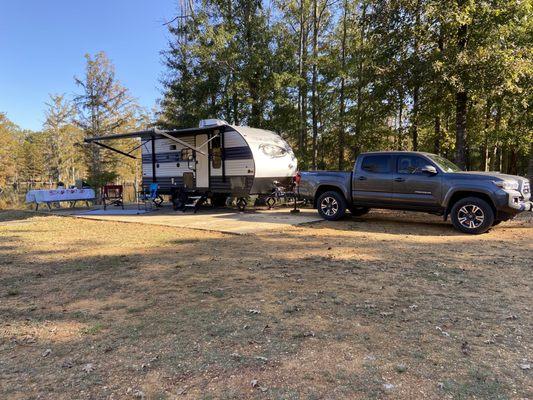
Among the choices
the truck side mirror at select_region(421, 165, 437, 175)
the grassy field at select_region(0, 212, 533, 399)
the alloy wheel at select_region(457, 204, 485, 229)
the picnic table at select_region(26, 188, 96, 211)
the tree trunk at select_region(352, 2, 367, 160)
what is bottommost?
the grassy field at select_region(0, 212, 533, 399)

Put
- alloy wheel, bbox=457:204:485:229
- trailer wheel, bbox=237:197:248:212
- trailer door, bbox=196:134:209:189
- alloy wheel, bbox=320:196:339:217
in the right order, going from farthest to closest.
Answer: trailer wheel, bbox=237:197:248:212
trailer door, bbox=196:134:209:189
alloy wheel, bbox=320:196:339:217
alloy wheel, bbox=457:204:485:229

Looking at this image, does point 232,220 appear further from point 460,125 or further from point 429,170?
point 460,125

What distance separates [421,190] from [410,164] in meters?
0.68

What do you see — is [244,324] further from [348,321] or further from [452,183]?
[452,183]

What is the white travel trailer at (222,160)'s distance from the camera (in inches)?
488

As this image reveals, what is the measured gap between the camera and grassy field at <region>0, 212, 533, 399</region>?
2.64 m

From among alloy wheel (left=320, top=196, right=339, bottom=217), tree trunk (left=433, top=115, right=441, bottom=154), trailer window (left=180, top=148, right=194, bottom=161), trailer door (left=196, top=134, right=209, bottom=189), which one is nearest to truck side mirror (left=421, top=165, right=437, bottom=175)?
alloy wheel (left=320, top=196, right=339, bottom=217)

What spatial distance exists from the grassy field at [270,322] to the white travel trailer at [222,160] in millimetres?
5683

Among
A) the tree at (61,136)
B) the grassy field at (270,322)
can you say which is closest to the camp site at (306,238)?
the grassy field at (270,322)

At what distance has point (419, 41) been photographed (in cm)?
1310

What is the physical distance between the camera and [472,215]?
8.17m

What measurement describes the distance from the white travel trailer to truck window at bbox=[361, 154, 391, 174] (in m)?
3.71

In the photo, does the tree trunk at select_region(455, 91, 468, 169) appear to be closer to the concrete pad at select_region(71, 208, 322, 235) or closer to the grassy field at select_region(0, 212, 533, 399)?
the concrete pad at select_region(71, 208, 322, 235)

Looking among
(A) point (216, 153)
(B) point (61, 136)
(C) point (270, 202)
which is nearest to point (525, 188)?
(C) point (270, 202)
